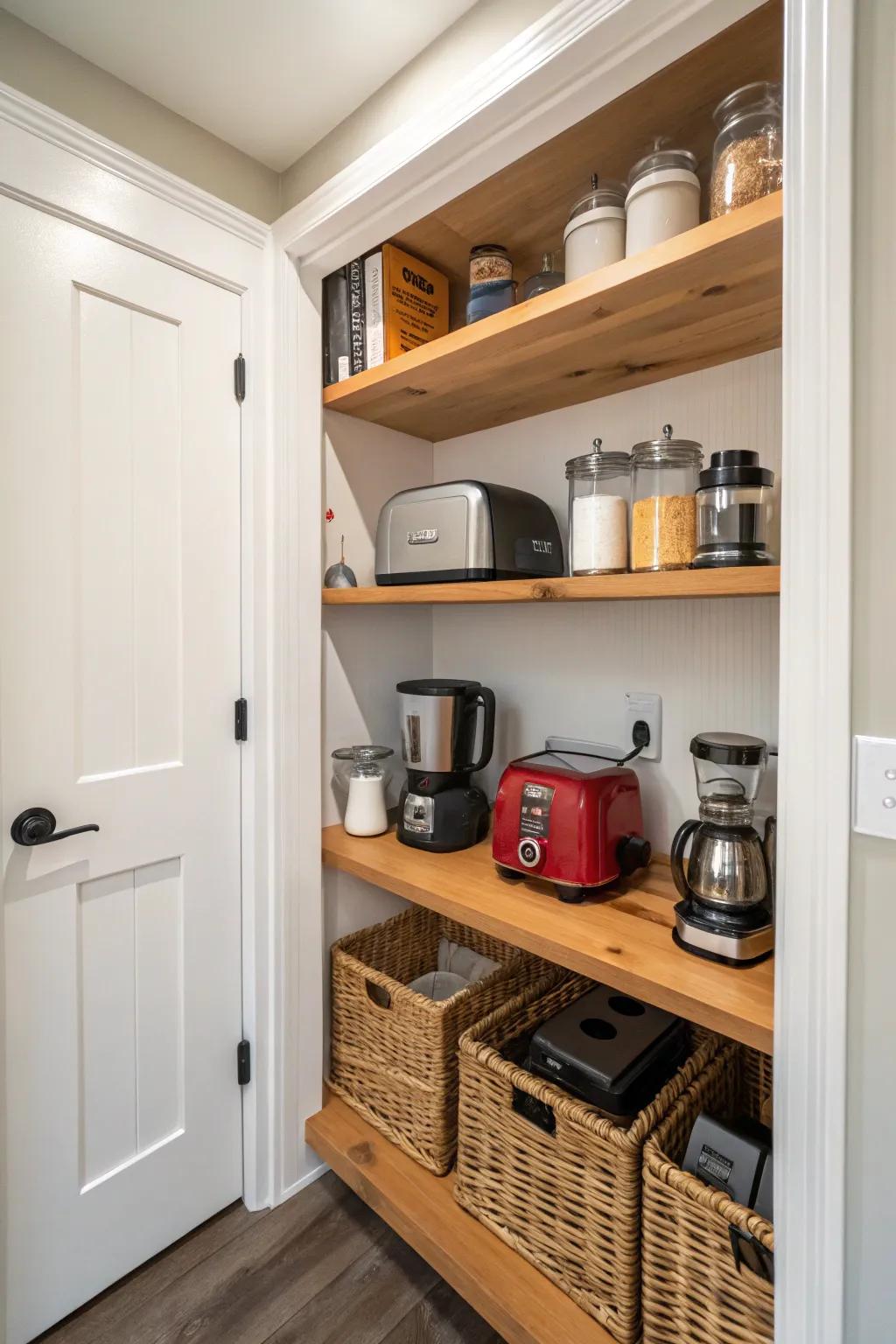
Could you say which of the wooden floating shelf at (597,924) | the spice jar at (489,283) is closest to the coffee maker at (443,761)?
the wooden floating shelf at (597,924)

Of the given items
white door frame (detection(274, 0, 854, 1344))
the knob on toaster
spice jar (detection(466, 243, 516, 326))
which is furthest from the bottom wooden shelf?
spice jar (detection(466, 243, 516, 326))

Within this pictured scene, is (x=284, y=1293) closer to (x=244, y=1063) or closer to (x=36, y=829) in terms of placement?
(x=244, y=1063)

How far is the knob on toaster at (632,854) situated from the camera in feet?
4.00

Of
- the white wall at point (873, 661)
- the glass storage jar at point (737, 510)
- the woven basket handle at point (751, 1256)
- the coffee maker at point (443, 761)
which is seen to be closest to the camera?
the white wall at point (873, 661)

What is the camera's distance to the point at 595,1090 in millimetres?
1090

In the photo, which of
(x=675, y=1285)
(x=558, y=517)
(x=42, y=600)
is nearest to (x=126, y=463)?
(x=42, y=600)

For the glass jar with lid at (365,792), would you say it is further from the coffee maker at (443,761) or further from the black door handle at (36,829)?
the black door handle at (36,829)

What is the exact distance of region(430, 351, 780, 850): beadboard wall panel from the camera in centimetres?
123

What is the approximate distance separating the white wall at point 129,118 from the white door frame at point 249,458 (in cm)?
8

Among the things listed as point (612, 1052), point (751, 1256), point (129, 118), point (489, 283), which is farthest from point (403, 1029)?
point (129, 118)

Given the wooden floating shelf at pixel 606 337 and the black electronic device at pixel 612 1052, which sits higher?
the wooden floating shelf at pixel 606 337

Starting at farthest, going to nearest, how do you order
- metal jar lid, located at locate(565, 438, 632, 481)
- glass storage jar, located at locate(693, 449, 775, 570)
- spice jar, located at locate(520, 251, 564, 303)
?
spice jar, located at locate(520, 251, 564, 303), metal jar lid, located at locate(565, 438, 632, 481), glass storage jar, located at locate(693, 449, 775, 570)

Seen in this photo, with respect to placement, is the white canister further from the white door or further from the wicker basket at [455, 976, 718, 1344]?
the wicker basket at [455, 976, 718, 1344]

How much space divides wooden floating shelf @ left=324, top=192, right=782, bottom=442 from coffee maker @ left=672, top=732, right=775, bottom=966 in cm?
70
